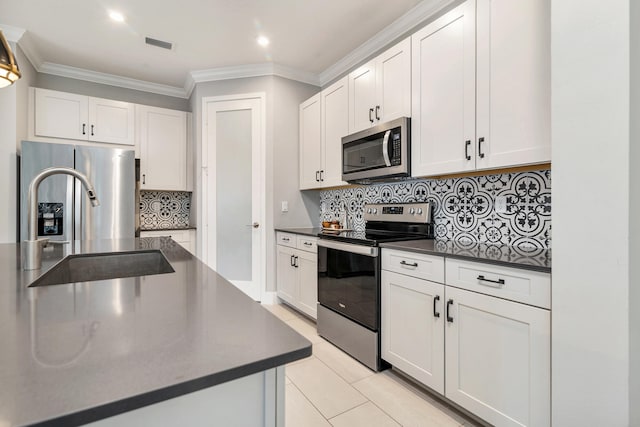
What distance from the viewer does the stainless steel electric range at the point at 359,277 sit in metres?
2.05

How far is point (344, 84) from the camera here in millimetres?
2834

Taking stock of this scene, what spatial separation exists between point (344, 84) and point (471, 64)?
127 cm

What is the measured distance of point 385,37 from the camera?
2824 millimetres

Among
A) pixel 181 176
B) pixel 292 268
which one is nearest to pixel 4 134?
pixel 181 176

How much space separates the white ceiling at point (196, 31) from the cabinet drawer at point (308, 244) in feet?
6.12

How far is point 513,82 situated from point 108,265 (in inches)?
85.4

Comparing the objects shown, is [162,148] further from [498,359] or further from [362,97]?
[498,359]

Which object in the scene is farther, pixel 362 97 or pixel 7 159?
pixel 7 159

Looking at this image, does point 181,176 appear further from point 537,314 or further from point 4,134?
point 537,314

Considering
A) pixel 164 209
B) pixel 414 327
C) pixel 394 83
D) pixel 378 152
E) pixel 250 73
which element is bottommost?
pixel 414 327

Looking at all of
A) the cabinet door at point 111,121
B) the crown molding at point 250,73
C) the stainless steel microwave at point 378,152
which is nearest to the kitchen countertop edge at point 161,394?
the stainless steel microwave at point 378,152

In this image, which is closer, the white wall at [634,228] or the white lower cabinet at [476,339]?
the white wall at [634,228]

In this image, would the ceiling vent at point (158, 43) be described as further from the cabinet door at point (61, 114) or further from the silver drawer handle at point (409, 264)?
the silver drawer handle at point (409, 264)

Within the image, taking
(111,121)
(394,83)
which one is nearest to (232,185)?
(111,121)
